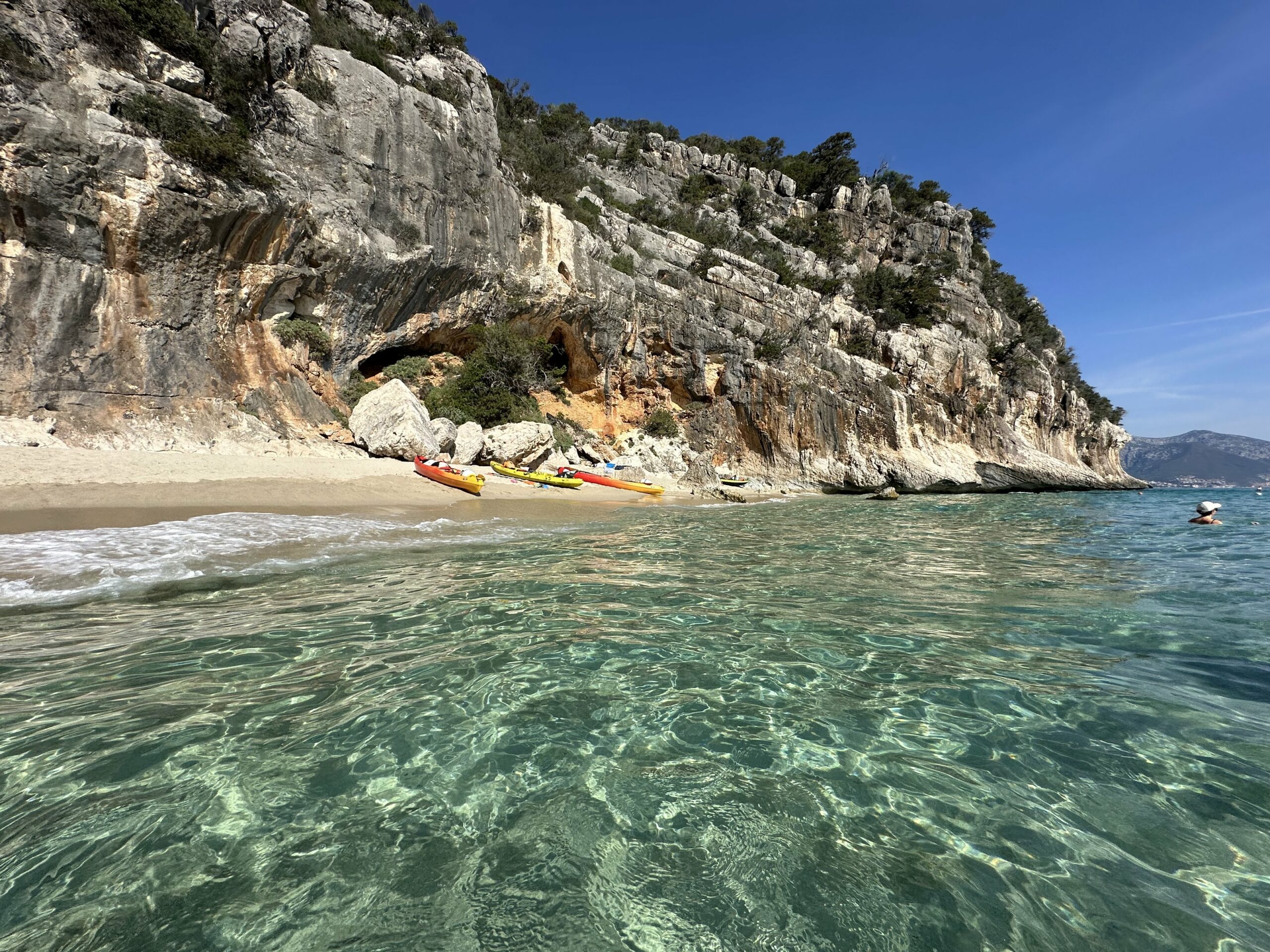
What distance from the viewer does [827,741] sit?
306cm

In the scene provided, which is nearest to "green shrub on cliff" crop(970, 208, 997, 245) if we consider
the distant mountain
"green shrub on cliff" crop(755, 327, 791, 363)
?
"green shrub on cliff" crop(755, 327, 791, 363)

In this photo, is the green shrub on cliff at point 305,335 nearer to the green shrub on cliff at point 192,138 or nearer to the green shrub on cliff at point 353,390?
the green shrub on cliff at point 353,390

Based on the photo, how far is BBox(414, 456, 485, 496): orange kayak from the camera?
1559 centimetres

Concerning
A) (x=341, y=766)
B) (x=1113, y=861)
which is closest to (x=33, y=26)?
(x=341, y=766)

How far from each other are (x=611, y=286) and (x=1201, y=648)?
2766 centimetres

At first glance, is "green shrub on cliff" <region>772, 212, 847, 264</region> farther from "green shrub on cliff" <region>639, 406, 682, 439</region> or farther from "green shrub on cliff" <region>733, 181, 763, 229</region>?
"green shrub on cliff" <region>639, 406, 682, 439</region>

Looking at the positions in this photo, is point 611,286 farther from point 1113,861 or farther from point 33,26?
point 1113,861

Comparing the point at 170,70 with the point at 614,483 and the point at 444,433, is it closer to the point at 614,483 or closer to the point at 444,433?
the point at 444,433

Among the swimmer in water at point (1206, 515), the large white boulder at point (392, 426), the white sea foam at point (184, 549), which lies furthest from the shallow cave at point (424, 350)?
the swimmer in water at point (1206, 515)

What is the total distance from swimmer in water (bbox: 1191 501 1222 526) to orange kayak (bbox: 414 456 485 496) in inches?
801

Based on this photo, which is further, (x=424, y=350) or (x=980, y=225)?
(x=980, y=225)

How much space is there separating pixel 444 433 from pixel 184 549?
1192cm

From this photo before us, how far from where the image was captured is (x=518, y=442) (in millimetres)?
20578

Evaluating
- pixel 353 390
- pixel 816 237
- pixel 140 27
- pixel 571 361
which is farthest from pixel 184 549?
pixel 816 237
